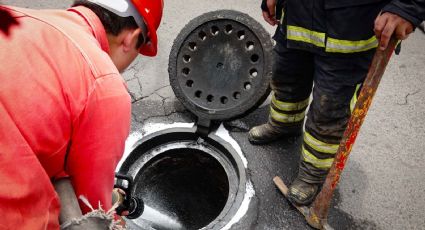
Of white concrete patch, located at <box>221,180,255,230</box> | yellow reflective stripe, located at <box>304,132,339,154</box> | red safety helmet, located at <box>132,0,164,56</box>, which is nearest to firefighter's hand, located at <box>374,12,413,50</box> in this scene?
yellow reflective stripe, located at <box>304,132,339,154</box>

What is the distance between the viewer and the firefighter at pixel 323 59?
1740 millimetres

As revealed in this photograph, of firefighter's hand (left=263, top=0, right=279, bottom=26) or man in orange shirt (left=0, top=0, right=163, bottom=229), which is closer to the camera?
man in orange shirt (left=0, top=0, right=163, bottom=229)

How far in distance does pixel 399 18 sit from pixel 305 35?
532mm

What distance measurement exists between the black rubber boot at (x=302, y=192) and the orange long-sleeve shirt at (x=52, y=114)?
1447mm

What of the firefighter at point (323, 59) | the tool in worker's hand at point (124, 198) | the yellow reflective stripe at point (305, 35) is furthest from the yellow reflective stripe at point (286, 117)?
the tool in worker's hand at point (124, 198)

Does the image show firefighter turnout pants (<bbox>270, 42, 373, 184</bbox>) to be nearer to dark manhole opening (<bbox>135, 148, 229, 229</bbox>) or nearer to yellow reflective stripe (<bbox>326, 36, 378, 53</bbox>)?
yellow reflective stripe (<bbox>326, 36, 378, 53</bbox>)

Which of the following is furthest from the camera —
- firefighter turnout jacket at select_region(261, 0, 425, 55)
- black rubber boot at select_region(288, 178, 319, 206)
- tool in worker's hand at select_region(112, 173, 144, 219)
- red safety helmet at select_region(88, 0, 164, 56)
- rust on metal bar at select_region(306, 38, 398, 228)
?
black rubber boot at select_region(288, 178, 319, 206)

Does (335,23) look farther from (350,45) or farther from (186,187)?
(186,187)

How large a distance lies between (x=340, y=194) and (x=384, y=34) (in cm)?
132

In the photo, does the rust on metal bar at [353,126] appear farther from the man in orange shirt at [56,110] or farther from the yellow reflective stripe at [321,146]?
the man in orange shirt at [56,110]

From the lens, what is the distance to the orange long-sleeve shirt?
108 centimetres

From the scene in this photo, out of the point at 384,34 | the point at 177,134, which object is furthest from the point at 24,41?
the point at 177,134

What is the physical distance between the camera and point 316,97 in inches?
87.0

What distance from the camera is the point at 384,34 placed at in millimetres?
1683
